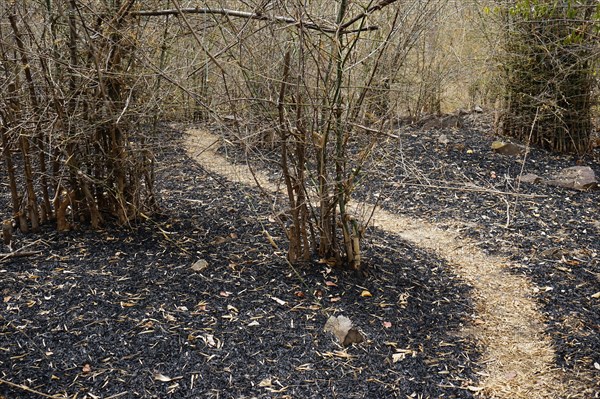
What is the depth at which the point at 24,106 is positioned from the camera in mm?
3918

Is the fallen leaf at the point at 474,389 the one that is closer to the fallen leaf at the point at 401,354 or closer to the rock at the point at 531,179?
the fallen leaf at the point at 401,354

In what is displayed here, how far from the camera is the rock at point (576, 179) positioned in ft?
20.5

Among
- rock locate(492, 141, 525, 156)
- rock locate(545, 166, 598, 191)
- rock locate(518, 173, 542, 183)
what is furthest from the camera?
rock locate(492, 141, 525, 156)

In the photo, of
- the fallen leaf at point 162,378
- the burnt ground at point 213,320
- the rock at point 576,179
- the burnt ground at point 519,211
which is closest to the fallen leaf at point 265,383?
the burnt ground at point 213,320

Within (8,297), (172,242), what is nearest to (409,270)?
(172,242)

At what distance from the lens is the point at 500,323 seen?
368 centimetres

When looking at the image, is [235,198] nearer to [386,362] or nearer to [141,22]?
[141,22]

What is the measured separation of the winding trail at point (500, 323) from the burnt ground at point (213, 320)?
0.12 meters

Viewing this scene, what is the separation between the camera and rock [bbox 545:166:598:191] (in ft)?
20.5

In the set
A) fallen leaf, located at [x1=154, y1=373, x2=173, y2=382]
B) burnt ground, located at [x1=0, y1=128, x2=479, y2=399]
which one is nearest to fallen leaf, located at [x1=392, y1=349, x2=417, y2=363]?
burnt ground, located at [x1=0, y1=128, x2=479, y2=399]

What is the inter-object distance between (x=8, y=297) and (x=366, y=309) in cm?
204

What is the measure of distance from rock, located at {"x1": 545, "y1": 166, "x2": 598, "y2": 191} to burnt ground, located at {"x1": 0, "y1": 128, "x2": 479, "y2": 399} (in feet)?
8.87

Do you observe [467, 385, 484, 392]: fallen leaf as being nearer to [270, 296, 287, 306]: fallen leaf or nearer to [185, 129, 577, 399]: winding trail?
[185, 129, 577, 399]: winding trail

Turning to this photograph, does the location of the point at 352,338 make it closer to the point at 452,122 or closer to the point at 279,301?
the point at 279,301
